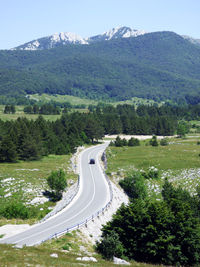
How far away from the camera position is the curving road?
33906 millimetres

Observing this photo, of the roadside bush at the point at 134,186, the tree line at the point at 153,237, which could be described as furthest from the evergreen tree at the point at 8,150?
the tree line at the point at 153,237

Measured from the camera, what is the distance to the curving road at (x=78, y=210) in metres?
33.9

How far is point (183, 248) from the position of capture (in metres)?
34.2

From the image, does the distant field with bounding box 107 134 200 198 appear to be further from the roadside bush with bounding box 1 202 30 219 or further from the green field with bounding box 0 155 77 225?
the roadside bush with bounding box 1 202 30 219

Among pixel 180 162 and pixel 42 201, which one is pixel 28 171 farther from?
pixel 180 162

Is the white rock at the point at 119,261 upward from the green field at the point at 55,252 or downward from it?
downward

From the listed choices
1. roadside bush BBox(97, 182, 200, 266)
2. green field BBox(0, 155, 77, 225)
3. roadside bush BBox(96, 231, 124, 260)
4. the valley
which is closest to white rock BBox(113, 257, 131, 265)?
the valley

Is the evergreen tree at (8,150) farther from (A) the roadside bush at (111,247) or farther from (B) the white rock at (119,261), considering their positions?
(B) the white rock at (119,261)

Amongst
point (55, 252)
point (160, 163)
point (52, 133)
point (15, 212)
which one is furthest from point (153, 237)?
point (52, 133)

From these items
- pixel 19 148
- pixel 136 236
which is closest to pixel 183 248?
pixel 136 236

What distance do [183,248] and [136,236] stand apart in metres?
5.51

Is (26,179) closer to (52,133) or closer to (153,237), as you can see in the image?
(153,237)

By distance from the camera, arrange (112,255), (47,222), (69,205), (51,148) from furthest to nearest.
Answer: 1. (51,148)
2. (69,205)
3. (47,222)
4. (112,255)

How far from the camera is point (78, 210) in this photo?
44125 mm
